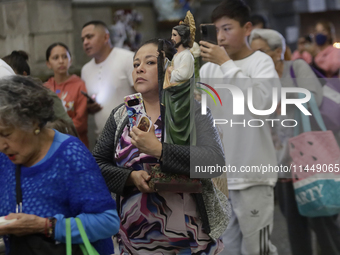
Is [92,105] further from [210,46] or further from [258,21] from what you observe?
[258,21]

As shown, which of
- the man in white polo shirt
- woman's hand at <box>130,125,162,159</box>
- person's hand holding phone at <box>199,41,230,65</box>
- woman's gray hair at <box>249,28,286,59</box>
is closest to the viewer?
woman's hand at <box>130,125,162,159</box>

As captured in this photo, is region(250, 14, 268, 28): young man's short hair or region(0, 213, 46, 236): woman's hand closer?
region(0, 213, 46, 236): woman's hand

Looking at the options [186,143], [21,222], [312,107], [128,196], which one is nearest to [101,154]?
[128,196]

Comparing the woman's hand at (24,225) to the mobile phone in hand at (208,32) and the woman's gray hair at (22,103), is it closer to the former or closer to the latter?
the woman's gray hair at (22,103)

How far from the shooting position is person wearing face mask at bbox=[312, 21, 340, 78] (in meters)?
3.52

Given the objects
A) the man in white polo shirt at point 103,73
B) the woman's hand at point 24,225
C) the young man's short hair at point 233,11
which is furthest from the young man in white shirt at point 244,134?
the woman's hand at point 24,225

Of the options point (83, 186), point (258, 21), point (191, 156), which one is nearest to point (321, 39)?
point (258, 21)

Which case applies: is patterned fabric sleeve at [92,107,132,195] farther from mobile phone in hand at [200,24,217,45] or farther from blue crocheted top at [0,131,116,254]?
mobile phone in hand at [200,24,217,45]

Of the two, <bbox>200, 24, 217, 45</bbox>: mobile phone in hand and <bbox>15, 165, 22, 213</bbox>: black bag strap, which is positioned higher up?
<bbox>200, 24, 217, 45</bbox>: mobile phone in hand

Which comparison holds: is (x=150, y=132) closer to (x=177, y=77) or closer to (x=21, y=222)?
(x=177, y=77)

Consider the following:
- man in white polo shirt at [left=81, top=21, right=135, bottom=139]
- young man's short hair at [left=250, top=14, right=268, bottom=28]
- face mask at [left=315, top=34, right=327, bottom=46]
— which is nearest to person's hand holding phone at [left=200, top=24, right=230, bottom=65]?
man in white polo shirt at [left=81, top=21, right=135, bottom=139]

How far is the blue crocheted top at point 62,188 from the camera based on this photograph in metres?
1.72

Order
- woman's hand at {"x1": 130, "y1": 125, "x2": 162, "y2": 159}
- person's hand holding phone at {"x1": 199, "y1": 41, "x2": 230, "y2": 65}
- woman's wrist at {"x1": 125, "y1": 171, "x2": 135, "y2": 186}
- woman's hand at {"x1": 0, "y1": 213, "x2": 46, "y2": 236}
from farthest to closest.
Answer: person's hand holding phone at {"x1": 199, "y1": 41, "x2": 230, "y2": 65} → woman's wrist at {"x1": 125, "y1": 171, "x2": 135, "y2": 186} → woman's hand at {"x1": 130, "y1": 125, "x2": 162, "y2": 159} → woman's hand at {"x1": 0, "y1": 213, "x2": 46, "y2": 236}

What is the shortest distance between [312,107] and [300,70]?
306 millimetres
